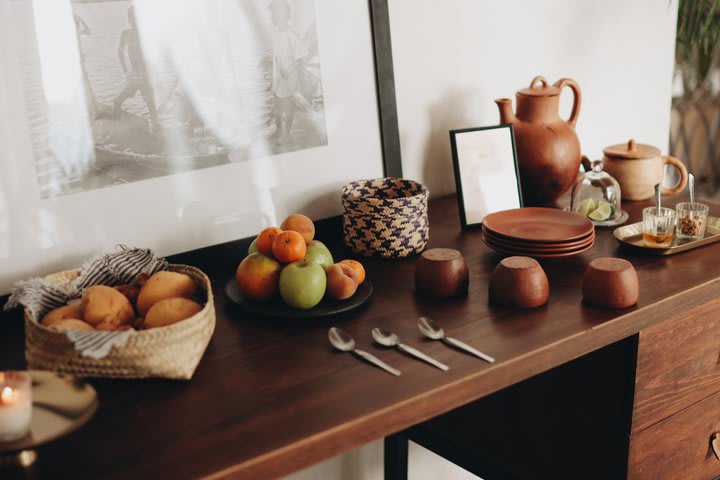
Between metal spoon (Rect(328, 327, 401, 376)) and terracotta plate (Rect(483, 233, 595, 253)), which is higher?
terracotta plate (Rect(483, 233, 595, 253))

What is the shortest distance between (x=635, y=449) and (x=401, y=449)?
58 centimetres

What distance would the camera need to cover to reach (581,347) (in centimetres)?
109

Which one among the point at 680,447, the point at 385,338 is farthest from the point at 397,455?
the point at 385,338

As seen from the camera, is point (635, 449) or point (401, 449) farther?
point (401, 449)

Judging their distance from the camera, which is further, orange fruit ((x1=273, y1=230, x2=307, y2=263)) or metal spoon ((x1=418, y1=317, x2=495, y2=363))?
orange fruit ((x1=273, y1=230, x2=307, y2=263))

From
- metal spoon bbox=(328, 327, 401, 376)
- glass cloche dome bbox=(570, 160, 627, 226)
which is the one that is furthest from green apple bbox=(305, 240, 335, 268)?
glass cloche dome bbox=(570, 160, 627, 226)

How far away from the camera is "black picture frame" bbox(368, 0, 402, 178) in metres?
1.48

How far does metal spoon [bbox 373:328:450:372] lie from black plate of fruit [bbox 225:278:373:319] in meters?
0.09

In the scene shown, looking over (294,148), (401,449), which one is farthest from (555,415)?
(294,148)

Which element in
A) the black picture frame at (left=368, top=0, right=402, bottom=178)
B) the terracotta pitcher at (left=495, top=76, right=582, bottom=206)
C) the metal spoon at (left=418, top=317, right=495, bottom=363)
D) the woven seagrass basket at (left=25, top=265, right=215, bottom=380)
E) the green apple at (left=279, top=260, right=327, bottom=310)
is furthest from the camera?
the terracotta pitcher at (left=495, top=76, right=582, bottom=206)

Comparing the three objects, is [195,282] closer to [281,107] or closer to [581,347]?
[281,107]

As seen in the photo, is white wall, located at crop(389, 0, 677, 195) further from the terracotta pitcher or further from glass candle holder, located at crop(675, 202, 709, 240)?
glass candle holder, located at crop(675, 202, 709, 240)

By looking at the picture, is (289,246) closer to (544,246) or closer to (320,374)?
(320,374)

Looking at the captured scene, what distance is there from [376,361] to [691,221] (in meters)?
0.75
